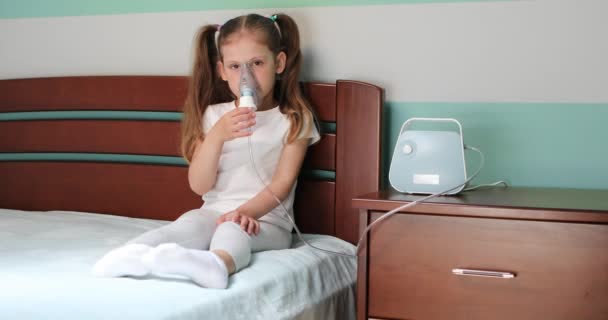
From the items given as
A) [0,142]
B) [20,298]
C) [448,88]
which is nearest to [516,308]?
[448,88]

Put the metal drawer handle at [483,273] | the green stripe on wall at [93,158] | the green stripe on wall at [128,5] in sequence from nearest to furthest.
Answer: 1. the metal drawer handle at [483,273]
2. the green stripe on wall at [128,5]
3. the green stripe on wall at [93,158]

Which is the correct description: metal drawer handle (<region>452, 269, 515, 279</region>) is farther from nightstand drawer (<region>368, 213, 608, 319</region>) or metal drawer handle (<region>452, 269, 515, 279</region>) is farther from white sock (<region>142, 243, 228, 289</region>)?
white sock (<region>142, 243, 228, 289</region>)

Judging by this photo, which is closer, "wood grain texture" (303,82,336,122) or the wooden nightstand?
the wooden nightstand

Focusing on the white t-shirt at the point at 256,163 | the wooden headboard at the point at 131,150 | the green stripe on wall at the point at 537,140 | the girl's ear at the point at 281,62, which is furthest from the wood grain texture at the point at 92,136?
the green stripe on wall at the point at 537,140

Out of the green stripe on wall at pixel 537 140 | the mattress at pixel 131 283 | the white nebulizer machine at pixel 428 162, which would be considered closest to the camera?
the mattress at pixel 131 283

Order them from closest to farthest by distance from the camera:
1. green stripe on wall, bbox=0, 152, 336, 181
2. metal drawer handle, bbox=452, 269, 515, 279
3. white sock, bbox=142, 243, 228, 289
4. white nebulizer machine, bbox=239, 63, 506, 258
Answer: white sock, bbox=142, 243, 228, 289 < metal drawer handle, bbox=452, 269, 515, 279 < white nebulizer machine, bbox=239, 63, 506, 258 < green stripe on wall, bbox=0, 152, 336, 181

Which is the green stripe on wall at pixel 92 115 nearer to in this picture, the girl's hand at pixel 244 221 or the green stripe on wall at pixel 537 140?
the girl's hand at pixel 244 221

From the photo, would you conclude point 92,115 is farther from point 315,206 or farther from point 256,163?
point 315,206

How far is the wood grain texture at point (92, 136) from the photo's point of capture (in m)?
2.03

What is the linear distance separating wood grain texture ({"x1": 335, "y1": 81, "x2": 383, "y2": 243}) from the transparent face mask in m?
0.23

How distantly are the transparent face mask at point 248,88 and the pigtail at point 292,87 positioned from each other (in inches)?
3.7

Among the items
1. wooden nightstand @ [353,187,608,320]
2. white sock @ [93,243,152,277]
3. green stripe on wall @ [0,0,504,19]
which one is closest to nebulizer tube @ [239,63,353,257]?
wooden nightstand @ [353,187,608,320]

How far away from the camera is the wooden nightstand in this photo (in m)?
1.27

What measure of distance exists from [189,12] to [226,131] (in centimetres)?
59
